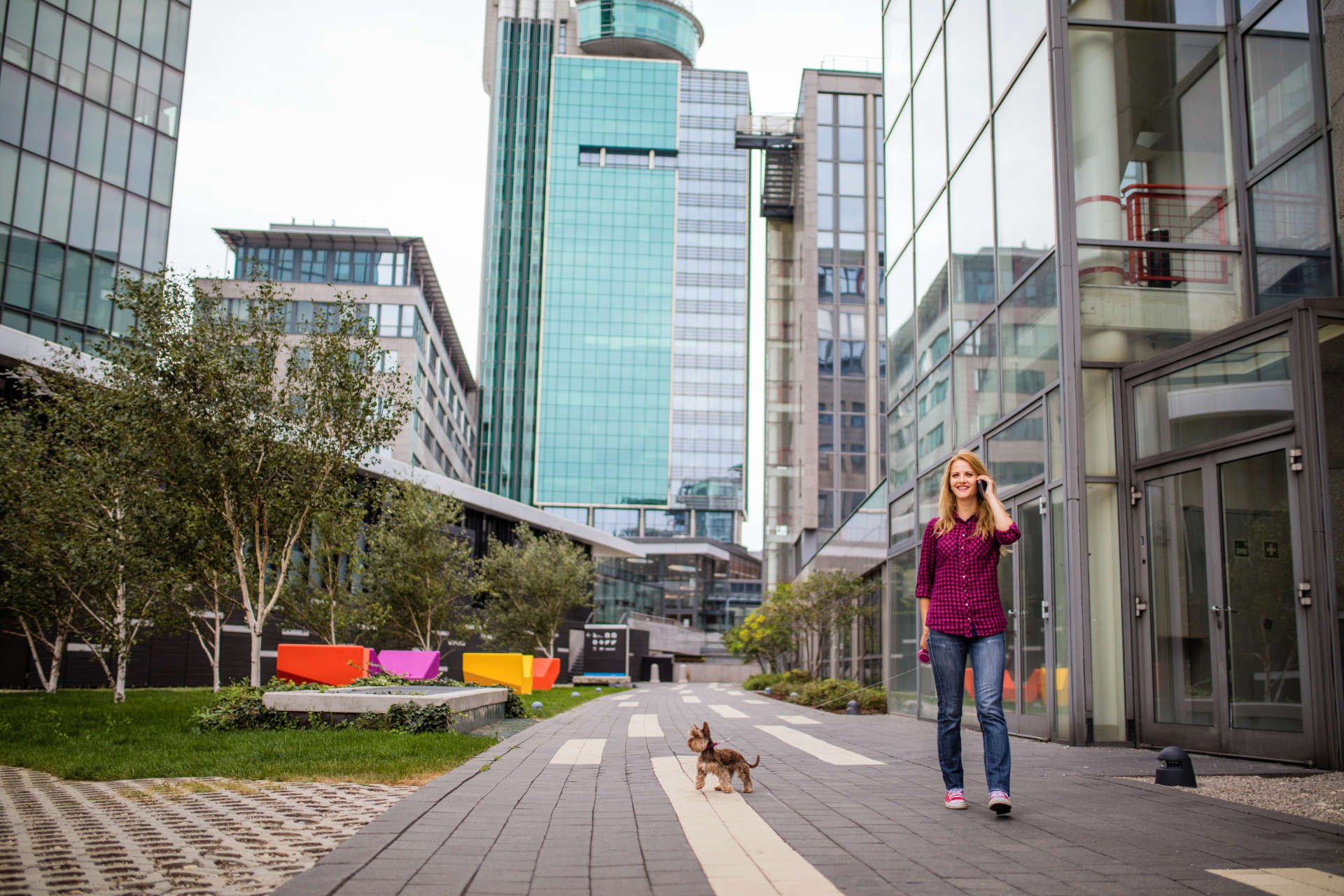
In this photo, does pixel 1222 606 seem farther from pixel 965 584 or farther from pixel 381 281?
pixel 381 281

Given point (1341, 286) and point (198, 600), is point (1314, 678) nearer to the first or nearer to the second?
point (1341, 286)

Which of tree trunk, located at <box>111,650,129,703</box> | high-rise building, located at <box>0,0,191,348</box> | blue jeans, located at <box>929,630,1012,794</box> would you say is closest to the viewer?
blue jeans, located at <box>929,630,1012,794</box>

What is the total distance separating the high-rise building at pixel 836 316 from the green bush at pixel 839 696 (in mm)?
28810

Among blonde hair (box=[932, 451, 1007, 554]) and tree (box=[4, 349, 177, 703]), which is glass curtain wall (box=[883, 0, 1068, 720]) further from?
tree (box=[4, 349, 177, 703])

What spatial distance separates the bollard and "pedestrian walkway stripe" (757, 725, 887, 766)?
213 centimetres

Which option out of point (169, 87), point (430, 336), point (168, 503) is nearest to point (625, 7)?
point (430, 336)

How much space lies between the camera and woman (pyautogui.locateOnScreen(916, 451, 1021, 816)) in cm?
533

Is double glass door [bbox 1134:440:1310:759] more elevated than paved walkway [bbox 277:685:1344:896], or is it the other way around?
double glass door [bbox 1134:440:1310:759]

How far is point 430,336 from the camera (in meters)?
69.0

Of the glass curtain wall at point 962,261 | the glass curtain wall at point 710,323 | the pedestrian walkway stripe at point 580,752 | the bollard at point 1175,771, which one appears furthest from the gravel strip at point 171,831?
the glass curtain wall at point 710,323

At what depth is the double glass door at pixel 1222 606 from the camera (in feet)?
25.8

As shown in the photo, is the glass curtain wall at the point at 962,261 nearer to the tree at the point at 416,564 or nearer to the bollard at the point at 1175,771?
the bollard at the point at 1175,771

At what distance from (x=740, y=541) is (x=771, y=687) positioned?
8868 cm

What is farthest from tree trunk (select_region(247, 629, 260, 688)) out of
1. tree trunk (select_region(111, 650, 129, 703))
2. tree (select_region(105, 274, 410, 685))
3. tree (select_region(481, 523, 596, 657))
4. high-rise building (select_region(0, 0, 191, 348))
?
tree (select_region(481, 523, 596, 657))
